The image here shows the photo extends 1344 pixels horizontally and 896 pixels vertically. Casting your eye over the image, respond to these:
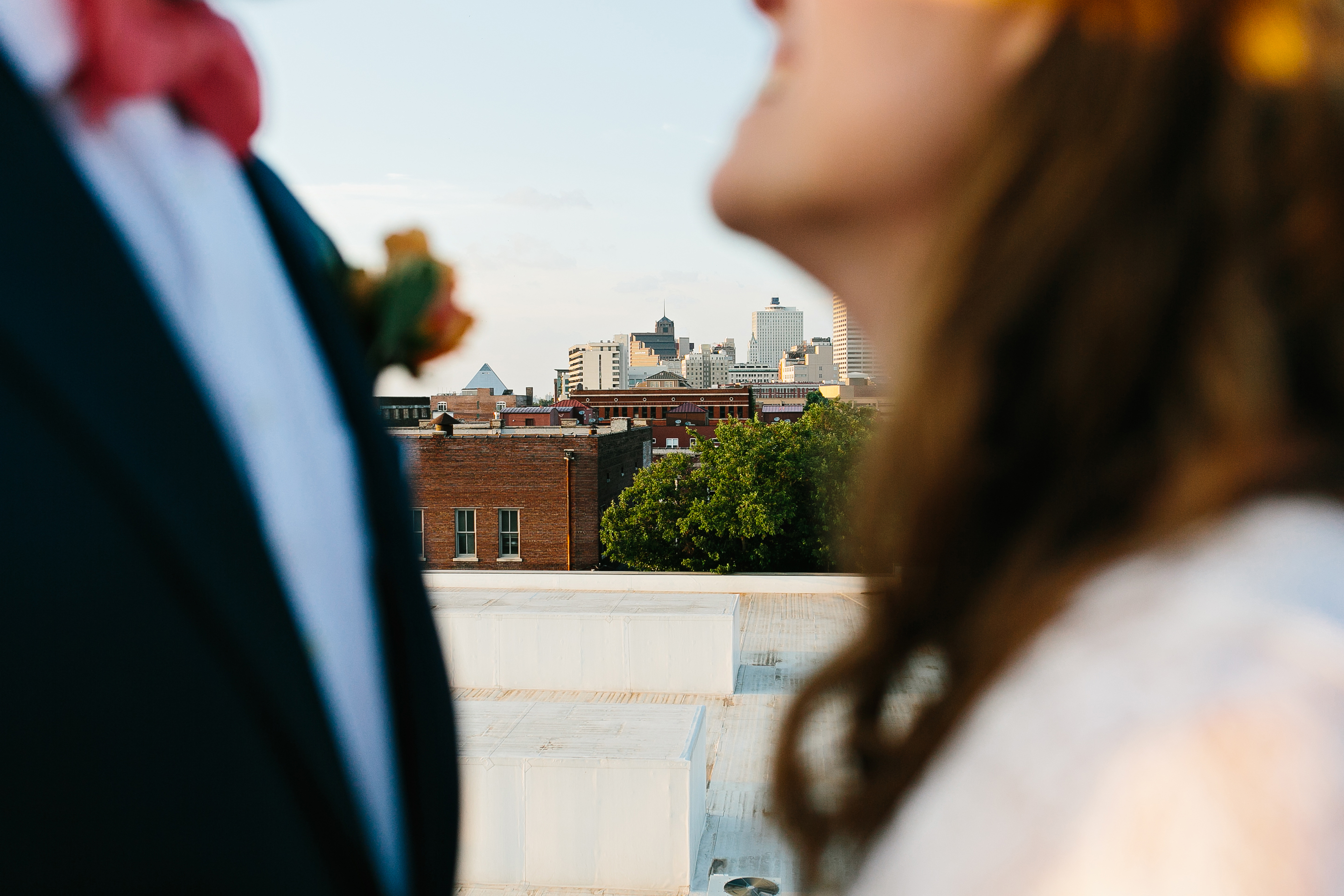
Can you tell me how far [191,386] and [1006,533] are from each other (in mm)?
639

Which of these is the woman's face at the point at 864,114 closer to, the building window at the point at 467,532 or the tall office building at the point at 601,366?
the building window at the point at 467,532

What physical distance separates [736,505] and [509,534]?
6.83 m

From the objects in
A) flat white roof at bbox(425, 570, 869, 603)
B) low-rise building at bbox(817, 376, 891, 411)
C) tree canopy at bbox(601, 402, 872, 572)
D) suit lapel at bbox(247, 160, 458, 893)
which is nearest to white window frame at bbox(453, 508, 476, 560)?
tree canopy at bbox(601, 402, 872, 572)

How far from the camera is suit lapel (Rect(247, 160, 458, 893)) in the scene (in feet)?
3.02

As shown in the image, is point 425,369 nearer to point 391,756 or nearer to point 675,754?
point 391,756

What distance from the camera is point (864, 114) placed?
76cm

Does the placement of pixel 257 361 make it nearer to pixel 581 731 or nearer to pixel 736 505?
pixel 581 731

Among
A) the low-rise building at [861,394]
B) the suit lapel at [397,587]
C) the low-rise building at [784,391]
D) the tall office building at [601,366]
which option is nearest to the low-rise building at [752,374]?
the tall office building at [601,366]

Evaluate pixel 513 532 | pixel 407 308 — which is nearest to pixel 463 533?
pixel 513 532

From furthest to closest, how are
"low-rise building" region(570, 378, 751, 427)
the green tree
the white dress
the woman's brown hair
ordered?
"low-rise building" region(570, 378, 751, 427)
the green tree
the woman's brown hair
the white dress

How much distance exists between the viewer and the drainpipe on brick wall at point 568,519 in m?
27.9

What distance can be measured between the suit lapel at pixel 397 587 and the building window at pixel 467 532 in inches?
1093

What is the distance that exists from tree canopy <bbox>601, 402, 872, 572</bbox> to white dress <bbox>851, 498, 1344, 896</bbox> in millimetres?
25490

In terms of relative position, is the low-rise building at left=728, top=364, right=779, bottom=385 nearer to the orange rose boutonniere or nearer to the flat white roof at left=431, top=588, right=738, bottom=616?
the flat white roof at left=431, top=588, right=738, bottom=616
